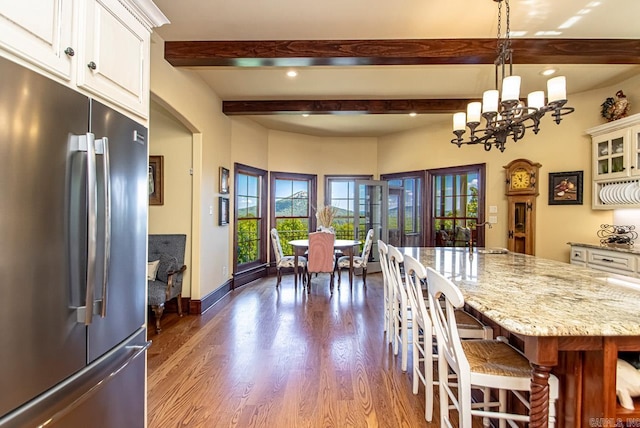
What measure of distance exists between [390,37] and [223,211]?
3203 mm

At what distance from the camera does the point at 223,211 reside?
15.7ft

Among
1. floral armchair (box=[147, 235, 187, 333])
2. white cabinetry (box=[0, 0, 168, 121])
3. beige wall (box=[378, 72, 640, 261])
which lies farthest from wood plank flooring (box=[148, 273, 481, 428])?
beige wall (box=[378, 72, 640, 261])

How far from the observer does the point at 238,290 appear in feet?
16.9

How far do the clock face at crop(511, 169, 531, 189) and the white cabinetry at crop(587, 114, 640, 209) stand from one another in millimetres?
740

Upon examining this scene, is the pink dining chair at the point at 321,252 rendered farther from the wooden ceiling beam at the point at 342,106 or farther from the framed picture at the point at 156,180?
the framed picture at the point at 156,180

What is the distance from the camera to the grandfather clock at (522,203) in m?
4.64

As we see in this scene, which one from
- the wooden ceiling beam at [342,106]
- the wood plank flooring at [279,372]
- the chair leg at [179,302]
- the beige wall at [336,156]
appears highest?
the wooden ceiling beam at [342,106]

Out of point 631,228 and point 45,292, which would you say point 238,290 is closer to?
point 45,292

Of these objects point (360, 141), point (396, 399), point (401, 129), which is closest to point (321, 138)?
point (360, 141)

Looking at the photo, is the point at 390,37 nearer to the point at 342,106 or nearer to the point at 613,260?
the point at 342,106

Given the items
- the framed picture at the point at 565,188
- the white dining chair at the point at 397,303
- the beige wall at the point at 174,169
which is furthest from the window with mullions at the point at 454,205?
the beige wall at the point at 174,169

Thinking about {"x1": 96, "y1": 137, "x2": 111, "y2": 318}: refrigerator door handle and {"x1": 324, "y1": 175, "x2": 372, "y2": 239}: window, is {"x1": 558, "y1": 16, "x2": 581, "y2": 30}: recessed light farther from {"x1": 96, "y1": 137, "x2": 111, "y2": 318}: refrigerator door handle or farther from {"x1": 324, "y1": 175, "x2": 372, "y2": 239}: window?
{"x1": 324, "y1": 175, "x2": 372, "y2": 239}: window

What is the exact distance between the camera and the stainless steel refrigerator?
0.94 metres

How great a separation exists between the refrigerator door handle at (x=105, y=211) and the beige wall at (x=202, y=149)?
201 centimetres
